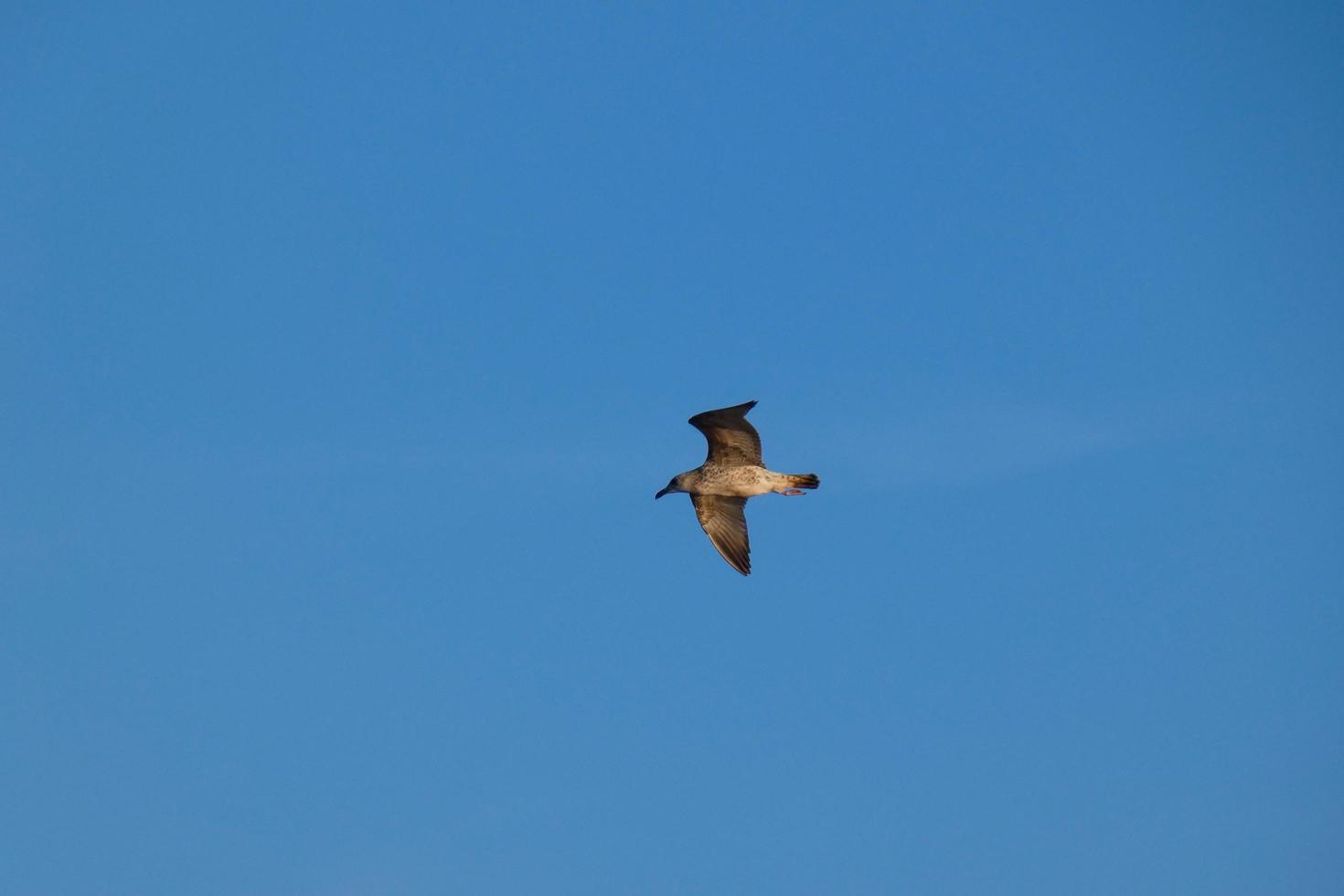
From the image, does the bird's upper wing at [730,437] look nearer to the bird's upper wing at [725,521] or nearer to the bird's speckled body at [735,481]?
the bird's speckled body at [735,481]

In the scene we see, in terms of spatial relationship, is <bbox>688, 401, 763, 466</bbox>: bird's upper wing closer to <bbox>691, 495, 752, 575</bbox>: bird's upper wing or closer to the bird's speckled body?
the bird's speckled body

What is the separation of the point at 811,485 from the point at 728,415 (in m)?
2.97

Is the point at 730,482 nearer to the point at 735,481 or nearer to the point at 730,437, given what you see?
the point at 735,481

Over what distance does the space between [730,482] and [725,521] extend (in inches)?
53.0

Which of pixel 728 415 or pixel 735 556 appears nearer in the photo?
pixel 728 415

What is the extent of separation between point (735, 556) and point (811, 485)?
108 inches

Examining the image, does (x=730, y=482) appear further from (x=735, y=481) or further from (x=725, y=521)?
(x=725, y=521)

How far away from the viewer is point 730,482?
39.2 metres

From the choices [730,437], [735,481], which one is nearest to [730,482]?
[735,481]

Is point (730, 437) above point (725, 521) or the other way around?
above

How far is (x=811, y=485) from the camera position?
38.6 metres

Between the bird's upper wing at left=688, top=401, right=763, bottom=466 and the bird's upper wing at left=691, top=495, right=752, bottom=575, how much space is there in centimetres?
120

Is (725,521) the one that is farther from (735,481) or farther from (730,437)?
(730,437)

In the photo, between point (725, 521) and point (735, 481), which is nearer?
point (735, 481)
